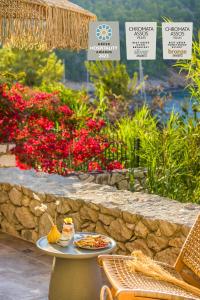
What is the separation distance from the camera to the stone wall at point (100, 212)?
4.64m

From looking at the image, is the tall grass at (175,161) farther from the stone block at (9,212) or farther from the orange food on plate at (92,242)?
the orange food on plate at (92,242)

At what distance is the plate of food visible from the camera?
396 cm

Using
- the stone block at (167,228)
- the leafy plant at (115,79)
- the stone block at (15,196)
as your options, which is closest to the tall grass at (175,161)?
the stone block at (15,196)

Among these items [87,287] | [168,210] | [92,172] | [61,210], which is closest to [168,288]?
[87,287]

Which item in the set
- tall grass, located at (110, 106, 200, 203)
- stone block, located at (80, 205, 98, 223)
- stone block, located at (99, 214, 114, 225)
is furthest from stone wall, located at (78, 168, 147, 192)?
stone block, located at (99, 214, 114, 225)

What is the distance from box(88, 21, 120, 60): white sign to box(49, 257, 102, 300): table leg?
6.40 meters

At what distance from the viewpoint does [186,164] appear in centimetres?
623

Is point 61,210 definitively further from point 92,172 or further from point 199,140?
point 92,172

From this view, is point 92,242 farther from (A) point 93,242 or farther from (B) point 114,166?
(B) point 114,166

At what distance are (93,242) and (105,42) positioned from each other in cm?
682

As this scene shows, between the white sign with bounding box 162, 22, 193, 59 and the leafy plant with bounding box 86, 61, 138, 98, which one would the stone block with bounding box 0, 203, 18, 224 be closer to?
the white sign with bounding box 162, 22, 193, 59

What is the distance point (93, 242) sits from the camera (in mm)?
4004

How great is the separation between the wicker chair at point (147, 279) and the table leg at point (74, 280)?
15 cm

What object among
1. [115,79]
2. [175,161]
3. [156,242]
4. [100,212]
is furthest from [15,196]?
[115,79]
